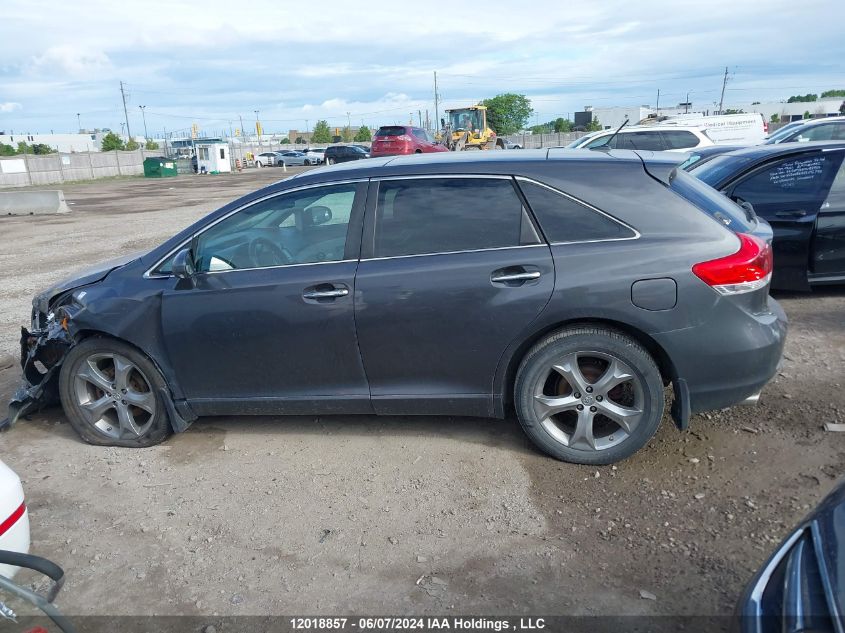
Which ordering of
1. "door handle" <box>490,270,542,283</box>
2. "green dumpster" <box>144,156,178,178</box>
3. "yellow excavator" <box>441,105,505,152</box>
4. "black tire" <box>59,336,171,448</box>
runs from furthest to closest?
1. "green dumpster" <box>144,156,178,178</box>
2. "yellow excavator" <box>441,105,505,152</box>
3. "black tire" <box>59,336,171,448</box>
4. "door handle" <box>490,270,542,283</box>

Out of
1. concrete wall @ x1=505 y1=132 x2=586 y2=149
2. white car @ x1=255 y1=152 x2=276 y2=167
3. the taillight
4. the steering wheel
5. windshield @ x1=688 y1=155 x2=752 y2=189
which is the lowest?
white car @ x1=255 y1=152 x2=276 y2=167

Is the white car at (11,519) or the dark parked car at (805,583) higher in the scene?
the dark parked car at (805,583)

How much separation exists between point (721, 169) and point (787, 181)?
0.66 m

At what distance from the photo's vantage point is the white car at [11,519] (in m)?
2.74

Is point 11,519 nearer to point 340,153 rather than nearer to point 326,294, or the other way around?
point 326,294

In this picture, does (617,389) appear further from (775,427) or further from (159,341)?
(159,341)

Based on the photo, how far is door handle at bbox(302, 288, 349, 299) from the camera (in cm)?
402

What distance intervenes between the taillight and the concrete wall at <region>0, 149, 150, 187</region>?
45.2 m

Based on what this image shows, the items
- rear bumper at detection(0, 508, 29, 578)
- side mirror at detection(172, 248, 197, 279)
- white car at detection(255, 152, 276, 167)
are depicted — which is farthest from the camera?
white car at detection(255, 152, 276, 167)

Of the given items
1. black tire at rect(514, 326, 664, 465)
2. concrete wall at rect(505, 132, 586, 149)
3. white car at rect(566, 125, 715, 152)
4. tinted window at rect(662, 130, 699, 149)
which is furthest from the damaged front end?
concrete wall at rect(505, 132, 586, 149)

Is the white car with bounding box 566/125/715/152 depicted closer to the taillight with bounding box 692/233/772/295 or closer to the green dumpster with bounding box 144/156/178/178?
the taillight with bounding box 692/233/772/295

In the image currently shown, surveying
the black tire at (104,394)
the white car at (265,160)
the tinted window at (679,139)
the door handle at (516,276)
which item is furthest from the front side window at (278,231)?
the white car at (265,160)

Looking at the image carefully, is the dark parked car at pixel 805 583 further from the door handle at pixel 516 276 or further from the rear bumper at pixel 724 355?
the door handle at pixel 516 276

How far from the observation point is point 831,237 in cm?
650
